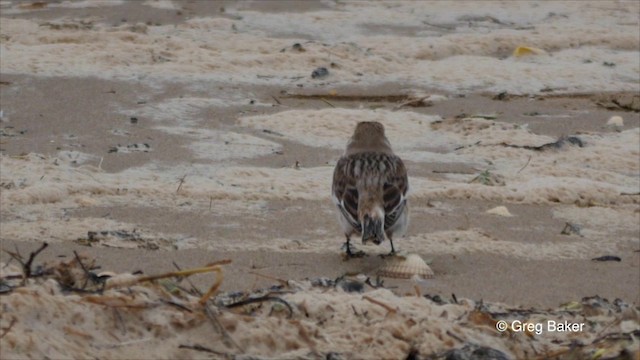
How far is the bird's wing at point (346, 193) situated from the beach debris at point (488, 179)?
1117 mm

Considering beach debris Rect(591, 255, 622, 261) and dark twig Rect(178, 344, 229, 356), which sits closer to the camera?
dark twig Rect(178, 344, 229, 356)

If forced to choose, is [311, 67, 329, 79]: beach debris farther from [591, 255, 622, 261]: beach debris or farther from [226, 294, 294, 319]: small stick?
[226, 294, 294, 319]: small stick

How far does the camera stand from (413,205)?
748 cm

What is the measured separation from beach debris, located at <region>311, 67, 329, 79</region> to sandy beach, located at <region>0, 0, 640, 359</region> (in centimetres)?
5

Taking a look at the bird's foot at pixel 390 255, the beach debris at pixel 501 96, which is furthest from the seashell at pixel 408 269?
the beach debris at pixel 501 96

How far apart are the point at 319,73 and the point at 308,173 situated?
2.66 metres

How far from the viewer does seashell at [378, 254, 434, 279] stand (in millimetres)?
6203

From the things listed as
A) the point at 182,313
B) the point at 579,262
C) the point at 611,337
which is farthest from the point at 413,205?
the point at 182,313

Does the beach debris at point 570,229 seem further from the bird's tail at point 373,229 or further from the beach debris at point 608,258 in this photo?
the bird's tail at point 373,229

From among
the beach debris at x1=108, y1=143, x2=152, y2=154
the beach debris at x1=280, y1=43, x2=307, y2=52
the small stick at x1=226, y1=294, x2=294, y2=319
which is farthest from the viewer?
the beach debris at x1=280, y1=43, x2=307, y2=52

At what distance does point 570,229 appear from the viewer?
23.5 feet

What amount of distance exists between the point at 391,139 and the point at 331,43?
110 inches

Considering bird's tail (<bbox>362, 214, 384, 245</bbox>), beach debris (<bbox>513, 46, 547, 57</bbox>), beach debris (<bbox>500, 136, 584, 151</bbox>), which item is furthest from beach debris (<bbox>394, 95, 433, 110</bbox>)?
bird's tail (<bbox>362, 214, 384, 245</bbox>)

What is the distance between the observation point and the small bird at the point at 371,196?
21.6ft
